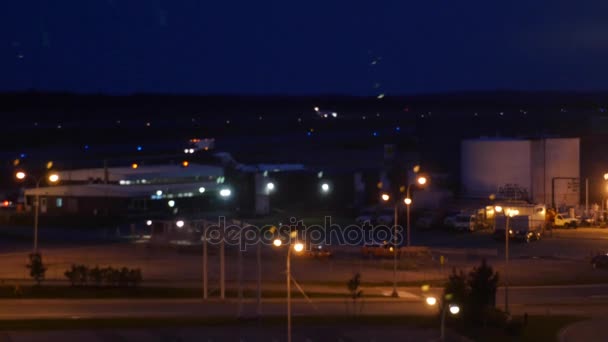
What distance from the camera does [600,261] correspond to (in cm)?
1452

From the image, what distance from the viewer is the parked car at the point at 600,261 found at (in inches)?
570

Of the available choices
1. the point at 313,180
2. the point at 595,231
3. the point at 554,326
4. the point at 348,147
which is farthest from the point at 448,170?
the point at 554,326

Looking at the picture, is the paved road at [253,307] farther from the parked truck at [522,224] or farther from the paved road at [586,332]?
the parked truck at [522,224]

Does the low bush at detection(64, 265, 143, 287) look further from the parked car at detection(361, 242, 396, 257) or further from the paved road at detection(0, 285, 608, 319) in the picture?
the parked car at detection(361, 242, 396, 257)

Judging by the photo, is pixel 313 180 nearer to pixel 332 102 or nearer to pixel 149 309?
pixel 149 309

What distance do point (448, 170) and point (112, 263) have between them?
12785 mm

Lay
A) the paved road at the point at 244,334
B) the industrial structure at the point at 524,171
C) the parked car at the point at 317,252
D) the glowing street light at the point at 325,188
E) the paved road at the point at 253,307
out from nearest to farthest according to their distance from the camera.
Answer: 1. the paved road at the point at 244,334
2. the paved road at the point at 253,307
3. the parked car at the point at 317,252
4. the industrial structure at the point at 524,171
5. the glowing street light at the point at 325,188

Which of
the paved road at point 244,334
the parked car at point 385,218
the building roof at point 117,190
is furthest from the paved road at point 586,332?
the building roof at point 117,190

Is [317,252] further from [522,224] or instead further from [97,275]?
[522,224]

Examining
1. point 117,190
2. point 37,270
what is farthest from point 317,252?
point 117,190

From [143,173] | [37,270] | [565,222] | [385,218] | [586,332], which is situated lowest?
[586,332]

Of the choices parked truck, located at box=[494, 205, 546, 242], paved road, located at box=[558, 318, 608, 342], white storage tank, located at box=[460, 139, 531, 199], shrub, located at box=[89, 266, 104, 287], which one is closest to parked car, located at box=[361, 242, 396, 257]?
parked truck, located at box=[494, 205, 546, 242]

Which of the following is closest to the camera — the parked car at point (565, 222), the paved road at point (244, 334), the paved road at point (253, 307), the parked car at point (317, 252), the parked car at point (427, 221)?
the paved road at point (244, 334)

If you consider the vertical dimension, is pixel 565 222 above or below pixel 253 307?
above
